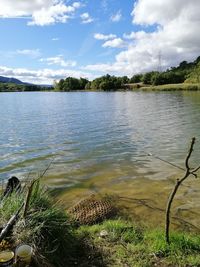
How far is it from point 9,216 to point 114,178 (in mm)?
7428

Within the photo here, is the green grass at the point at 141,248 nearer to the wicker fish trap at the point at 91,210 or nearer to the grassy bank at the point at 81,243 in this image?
the grassy bank at the point at 81,243

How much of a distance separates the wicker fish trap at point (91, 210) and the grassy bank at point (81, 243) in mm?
1584

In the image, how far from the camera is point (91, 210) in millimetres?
9195

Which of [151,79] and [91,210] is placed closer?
[91,210]

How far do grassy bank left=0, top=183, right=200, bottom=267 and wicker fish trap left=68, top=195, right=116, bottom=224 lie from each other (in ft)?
5.20

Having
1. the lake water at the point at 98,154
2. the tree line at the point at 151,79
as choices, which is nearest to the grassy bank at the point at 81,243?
the lake water at the point at 98,154

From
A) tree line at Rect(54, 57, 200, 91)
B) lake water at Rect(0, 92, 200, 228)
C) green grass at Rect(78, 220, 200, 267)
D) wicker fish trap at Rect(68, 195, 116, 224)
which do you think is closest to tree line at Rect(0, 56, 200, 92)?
tree line at Rect(54, 57, 200, 91)

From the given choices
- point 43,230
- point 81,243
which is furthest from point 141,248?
point 43,230

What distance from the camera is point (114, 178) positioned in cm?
1325

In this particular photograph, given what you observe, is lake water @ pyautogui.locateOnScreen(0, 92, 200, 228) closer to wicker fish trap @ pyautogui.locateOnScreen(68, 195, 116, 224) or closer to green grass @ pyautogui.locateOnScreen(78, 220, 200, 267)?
wicker fish trap @ pyautogui.locateOnScreen(68, 195, 116, 224)

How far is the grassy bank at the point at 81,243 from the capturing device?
5.69 meters

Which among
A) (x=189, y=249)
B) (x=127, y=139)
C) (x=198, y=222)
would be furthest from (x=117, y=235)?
(x=127, y=139)

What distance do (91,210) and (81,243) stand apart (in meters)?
2.71

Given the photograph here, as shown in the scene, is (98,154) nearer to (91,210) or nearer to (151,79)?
(91,210)
